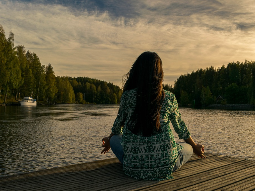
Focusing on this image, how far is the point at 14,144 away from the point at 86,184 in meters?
9.29

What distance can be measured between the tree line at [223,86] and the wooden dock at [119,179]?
9470 cm

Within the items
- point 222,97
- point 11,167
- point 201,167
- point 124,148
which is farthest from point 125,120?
point 222,97

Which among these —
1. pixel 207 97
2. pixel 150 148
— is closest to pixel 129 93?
pixel 150 148

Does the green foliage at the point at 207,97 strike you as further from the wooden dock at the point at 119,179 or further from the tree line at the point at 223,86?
the wooden dock at the point at 119,179

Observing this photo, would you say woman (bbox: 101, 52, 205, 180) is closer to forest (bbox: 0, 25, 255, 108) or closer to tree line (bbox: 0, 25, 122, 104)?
tree line (bbox: 0, 25, 122, 104)

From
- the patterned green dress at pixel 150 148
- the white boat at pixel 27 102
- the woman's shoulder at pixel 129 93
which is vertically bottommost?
the white boat at pixel 27 102

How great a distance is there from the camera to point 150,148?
3330 mm

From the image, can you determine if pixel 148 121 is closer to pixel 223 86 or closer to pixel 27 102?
pixel 27 102

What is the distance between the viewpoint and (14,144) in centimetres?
1139

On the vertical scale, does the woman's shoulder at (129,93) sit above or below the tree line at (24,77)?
below

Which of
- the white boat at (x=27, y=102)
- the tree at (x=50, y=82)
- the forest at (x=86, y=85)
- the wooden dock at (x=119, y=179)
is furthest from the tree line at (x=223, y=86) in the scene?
the wooden dock at (x=119, y=179)

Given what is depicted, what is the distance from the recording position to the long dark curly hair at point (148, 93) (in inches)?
127

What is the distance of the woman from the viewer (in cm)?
324

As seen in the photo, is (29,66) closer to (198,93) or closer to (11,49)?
(11,49)
